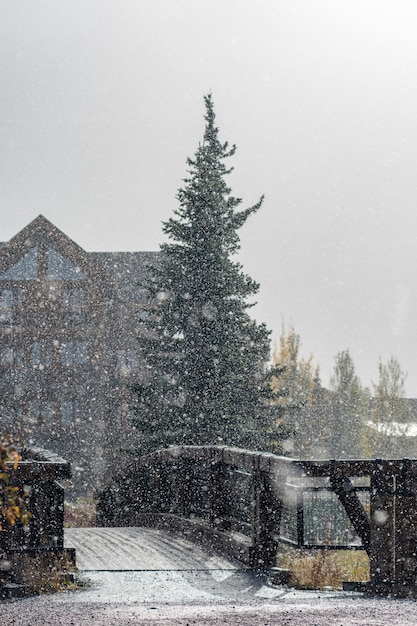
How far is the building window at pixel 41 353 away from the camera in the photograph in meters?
43.9

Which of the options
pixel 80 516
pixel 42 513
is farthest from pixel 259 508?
pixel 80 516

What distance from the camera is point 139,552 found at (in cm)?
1198

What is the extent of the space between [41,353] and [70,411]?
314cm

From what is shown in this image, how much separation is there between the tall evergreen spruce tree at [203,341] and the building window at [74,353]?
56.2 ft

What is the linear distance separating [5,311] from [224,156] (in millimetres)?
18608

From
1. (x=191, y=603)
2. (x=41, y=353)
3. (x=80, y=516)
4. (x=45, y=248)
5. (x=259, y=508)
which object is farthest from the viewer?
(x=41, y=353)

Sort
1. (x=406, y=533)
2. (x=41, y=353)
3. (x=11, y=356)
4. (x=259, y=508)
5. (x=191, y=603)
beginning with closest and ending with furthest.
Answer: (x=191, y=603) < (x=406, y=533) < (x=259, y=508) < (x=11, y=356) < (x=41, y=353)

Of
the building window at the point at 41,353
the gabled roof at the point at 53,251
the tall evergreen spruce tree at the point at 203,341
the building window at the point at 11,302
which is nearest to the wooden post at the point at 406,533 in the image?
the tall evergreen spruce tree at the point at 203,341

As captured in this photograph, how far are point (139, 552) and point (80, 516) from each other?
17780mm

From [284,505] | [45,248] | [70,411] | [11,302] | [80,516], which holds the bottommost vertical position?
[80,516]

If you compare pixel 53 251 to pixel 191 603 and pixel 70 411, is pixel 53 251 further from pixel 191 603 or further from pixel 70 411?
pixel 191 603

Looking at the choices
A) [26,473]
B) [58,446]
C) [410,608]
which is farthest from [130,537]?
[58,446]

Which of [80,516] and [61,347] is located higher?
[61,347]

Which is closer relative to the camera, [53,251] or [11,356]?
[53,251]
